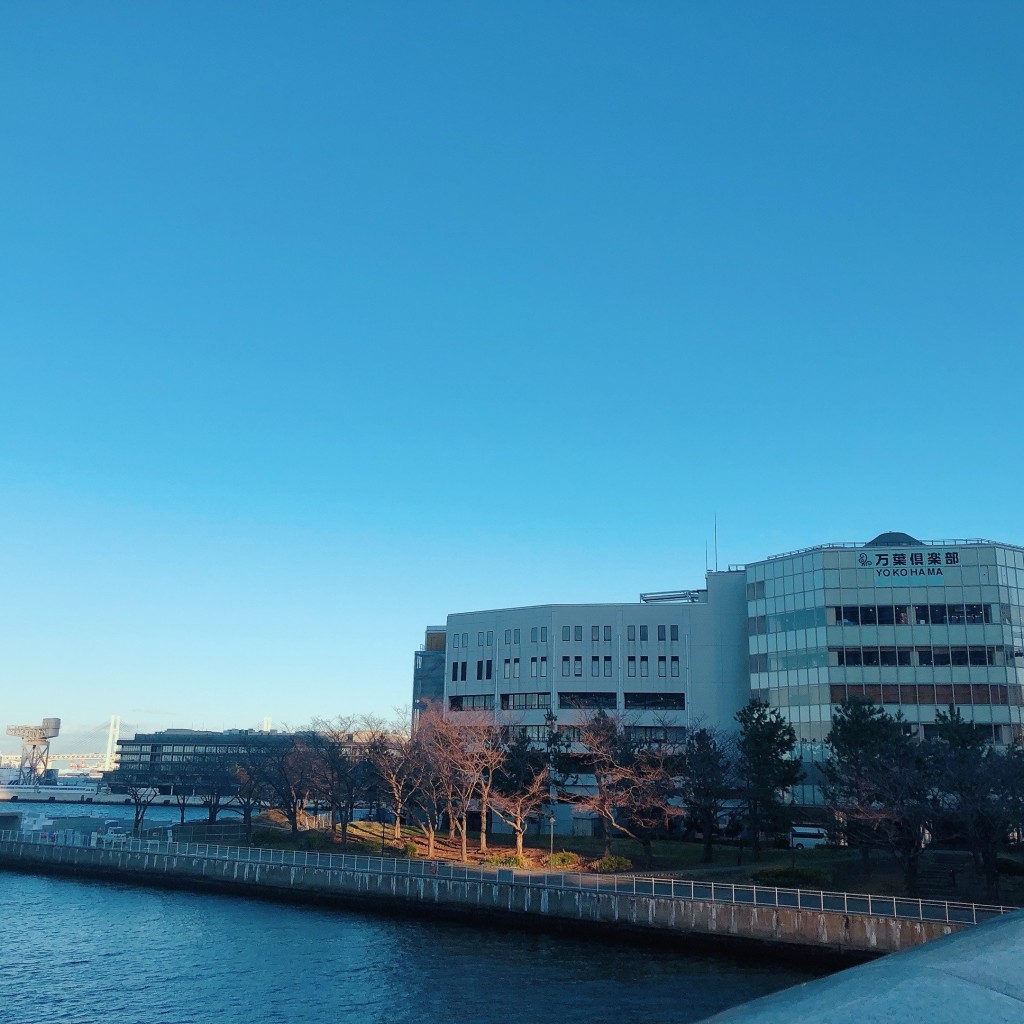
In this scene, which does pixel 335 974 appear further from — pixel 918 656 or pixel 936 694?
pixel 918 656

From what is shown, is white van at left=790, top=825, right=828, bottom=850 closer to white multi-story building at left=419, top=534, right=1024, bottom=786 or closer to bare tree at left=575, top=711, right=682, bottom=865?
white multi-story building at left=419, top=534, right=1024, bottom=786

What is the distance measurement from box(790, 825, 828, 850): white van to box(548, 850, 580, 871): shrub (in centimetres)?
1894

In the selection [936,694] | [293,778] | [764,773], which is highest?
[936,694]

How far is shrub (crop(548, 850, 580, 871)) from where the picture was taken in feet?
196

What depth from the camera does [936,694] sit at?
261ft

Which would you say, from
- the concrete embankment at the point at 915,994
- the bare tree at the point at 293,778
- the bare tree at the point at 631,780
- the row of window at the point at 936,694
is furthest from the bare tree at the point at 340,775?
the concrete embankment at the point at 915,994

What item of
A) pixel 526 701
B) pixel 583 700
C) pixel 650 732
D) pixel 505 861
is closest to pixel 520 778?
pixel 505 861

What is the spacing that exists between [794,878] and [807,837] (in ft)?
79.2

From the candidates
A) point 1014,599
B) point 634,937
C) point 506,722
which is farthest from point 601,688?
point 634,937

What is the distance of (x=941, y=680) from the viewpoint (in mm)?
79625

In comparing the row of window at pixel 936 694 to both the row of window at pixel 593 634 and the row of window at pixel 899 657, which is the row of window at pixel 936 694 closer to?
the row of window at pixel 899 657

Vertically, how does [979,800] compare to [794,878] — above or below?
above

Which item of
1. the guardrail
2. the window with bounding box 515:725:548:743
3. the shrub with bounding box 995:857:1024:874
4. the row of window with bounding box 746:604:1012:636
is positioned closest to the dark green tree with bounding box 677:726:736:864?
the guardrail

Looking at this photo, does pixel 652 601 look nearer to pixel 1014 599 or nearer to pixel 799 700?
pixel 799 700
